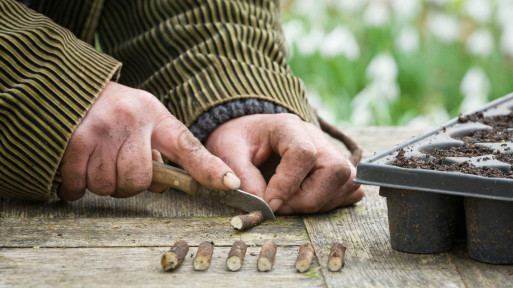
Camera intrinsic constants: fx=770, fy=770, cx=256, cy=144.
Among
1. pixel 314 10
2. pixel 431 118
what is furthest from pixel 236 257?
pixel 314 10

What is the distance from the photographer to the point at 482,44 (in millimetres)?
3422

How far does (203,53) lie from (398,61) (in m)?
1.62

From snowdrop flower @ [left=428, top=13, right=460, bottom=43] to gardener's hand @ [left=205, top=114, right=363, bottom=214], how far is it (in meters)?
2.03

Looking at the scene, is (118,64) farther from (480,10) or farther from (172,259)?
(480,10)

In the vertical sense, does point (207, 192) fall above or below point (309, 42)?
above

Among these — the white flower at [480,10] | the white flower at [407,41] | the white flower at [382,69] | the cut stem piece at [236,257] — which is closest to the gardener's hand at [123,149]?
the cut stem piece at [236,257]

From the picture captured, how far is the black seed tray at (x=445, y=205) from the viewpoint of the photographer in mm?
1102

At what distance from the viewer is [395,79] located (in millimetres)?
3162

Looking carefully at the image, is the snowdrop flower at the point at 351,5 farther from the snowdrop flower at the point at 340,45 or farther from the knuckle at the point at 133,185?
the knuckle at the point at 133,185

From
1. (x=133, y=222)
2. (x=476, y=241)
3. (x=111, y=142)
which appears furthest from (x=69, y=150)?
(x=476, y=241)

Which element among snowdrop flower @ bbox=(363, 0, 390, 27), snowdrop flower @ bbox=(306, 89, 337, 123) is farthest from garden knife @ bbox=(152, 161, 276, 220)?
snowdrop flower @ bbox=(363, 0, 390, 27)

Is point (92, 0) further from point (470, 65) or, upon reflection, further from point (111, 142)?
point (470, 65)

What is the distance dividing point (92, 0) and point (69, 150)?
558mm

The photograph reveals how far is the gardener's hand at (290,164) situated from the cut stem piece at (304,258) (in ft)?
0.76
